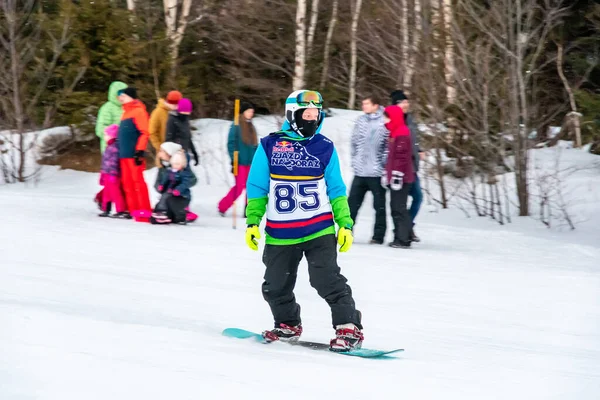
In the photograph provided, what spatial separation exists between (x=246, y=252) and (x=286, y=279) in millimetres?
4328

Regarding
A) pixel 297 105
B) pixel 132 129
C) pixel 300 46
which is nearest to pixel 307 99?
pixel 297 105

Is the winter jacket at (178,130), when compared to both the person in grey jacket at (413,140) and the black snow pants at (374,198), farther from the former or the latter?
the person in grey jacket at (413,140)

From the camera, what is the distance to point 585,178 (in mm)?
15094

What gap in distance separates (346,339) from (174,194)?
6.57 meters

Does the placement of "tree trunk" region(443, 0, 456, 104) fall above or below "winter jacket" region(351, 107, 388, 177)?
above

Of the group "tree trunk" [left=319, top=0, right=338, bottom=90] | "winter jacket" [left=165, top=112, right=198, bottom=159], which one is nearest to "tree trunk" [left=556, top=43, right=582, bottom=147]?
"tree trunk" [left=319, top=0, right=338, bottom=90]

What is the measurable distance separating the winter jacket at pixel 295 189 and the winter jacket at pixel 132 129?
624 cm

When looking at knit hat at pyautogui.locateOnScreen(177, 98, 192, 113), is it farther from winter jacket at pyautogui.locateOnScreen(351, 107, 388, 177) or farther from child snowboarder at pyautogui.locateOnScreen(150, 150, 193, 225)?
winter jacket at pyautogui.locateOnScreen(351, 107, 388, 177)

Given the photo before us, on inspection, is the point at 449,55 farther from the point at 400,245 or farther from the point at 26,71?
the point at 26,71

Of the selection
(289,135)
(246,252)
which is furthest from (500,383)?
(246,252)

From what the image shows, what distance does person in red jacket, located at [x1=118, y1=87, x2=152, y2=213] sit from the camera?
11.5 m

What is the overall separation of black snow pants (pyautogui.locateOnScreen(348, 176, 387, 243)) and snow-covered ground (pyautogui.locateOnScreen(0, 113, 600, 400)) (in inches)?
16.9

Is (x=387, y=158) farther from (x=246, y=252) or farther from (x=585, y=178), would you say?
(x=585, y=178)

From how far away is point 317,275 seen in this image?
5.48 meters
